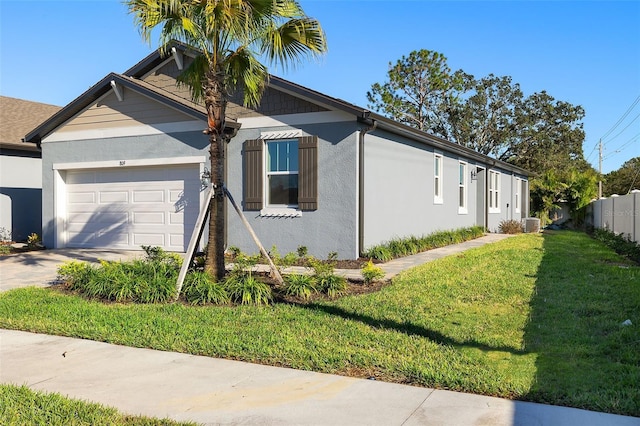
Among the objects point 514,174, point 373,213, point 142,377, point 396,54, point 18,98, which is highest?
point 396,54

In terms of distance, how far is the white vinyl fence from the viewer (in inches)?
540

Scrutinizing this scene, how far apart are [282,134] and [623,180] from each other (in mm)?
48600

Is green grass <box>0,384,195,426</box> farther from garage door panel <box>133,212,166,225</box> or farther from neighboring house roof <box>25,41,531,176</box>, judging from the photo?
garage door panel <box>133,212,166,225</box>

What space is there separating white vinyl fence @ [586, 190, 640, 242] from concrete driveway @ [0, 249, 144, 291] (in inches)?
498

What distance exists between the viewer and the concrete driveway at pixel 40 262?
32.9ft

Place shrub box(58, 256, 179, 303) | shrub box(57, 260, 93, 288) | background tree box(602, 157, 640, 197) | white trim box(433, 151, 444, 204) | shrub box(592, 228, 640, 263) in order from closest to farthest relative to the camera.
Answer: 1. shrub box(58, 256, 179, 303)
2. shrub box(57, 260, 93, 288)
3. shrub box(592, 228, 640, 263)
4. white trim box(433, 151, 444, 204)
5. background tree box(602, 157, 640, 197)

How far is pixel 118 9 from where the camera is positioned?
8.84 meters

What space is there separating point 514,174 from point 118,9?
23.5 metres

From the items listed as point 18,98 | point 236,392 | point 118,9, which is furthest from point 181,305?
point 18,98

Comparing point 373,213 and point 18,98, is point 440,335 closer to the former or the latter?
point 373,213

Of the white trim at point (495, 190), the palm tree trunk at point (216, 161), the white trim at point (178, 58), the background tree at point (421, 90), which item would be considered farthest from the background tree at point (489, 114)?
the palm tree trunk at point (216, 161)

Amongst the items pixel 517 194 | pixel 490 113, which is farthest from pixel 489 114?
pixel 517 194

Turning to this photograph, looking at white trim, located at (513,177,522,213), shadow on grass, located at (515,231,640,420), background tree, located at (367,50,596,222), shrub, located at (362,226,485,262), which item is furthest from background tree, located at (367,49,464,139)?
shadow on grass, located at (515,231,640,420)

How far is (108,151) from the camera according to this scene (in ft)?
47.7
